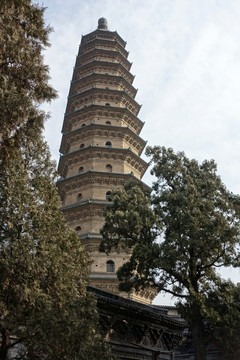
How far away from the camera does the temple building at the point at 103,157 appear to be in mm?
14047

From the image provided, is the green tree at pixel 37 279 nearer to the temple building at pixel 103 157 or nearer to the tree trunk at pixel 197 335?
the tree trunk at pixel 197 335

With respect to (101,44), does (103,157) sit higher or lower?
lower

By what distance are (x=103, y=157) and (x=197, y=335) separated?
570 inches

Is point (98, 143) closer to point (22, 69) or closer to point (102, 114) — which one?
point (102, 114)

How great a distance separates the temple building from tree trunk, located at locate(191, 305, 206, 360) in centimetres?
169

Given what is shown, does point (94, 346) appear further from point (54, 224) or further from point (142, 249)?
point (142, 249)

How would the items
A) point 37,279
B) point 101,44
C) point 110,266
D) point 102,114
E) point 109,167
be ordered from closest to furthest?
point 37,279
point 110,266
point 109,167
point 102,114
point 101,44

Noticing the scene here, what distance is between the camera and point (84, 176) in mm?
22984

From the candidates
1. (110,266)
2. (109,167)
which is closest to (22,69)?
(110,266)

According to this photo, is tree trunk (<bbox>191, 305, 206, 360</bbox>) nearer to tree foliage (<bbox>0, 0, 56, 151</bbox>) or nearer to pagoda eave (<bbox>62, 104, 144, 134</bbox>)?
tree foliage (<bbox>0, 0, 56, 151</bbox>)

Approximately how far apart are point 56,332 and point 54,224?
91.9 inches

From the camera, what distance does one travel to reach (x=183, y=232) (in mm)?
12195

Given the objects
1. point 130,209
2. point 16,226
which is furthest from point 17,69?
point 130,209

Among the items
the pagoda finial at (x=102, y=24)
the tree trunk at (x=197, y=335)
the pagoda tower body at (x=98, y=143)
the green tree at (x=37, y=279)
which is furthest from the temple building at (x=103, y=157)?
the green tree at (x=37, y=279)
